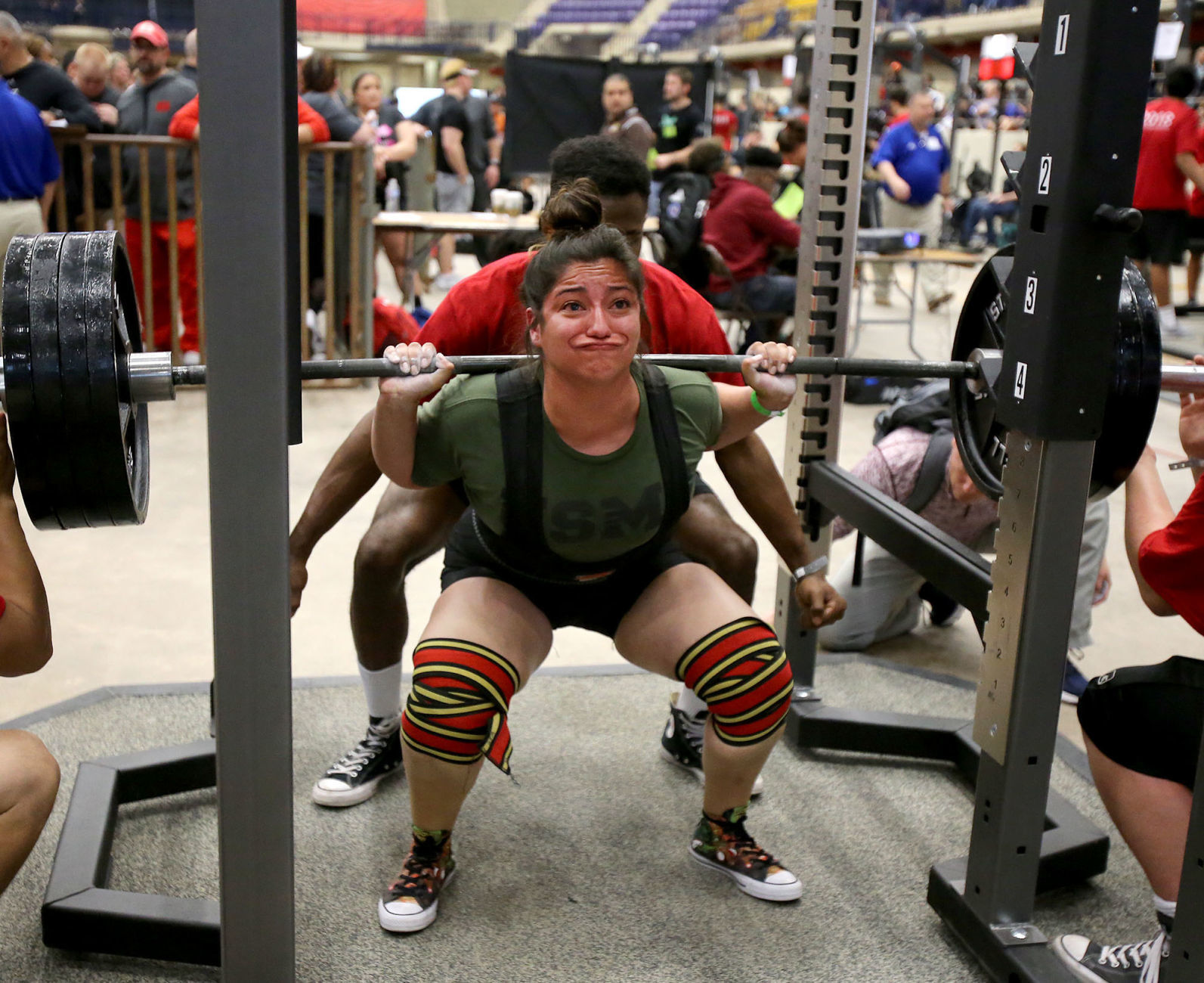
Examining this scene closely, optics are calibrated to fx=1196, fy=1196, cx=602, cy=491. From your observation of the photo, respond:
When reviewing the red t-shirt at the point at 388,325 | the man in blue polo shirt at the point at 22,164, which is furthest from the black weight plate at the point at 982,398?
the red t-shirt at the point at 388,325

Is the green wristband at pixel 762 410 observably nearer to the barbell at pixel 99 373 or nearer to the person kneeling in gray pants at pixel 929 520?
the barbell at pixel 99 373

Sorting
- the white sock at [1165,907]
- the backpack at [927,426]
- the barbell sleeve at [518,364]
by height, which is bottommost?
the white sock at [1165,907]

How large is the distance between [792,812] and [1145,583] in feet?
2.87

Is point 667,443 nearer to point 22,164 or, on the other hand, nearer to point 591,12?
point 22,164

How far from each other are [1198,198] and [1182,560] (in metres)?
6.73

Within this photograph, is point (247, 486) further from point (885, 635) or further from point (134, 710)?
point (885, 635)

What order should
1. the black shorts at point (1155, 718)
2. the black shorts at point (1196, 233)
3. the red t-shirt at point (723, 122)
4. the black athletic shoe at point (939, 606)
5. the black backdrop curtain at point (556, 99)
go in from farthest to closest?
the red t-shirt at point (723, 122) → the black backdrop curtain at point (556, 99) → the black shorts at point (1196, 233) → the black athletic shoe at point (939, 606) → the black shorts at point (1155, 718)

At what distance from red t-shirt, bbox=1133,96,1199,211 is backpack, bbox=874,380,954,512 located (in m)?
4.37

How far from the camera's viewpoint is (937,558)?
2.01 m

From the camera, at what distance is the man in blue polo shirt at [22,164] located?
4410 millimetres

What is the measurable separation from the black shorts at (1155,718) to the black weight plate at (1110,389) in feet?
0.94

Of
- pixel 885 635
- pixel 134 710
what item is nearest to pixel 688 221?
pixel 885 635

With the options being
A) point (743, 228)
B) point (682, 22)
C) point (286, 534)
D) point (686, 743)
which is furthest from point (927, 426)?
point (682, 22)

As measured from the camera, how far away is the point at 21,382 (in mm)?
1460
